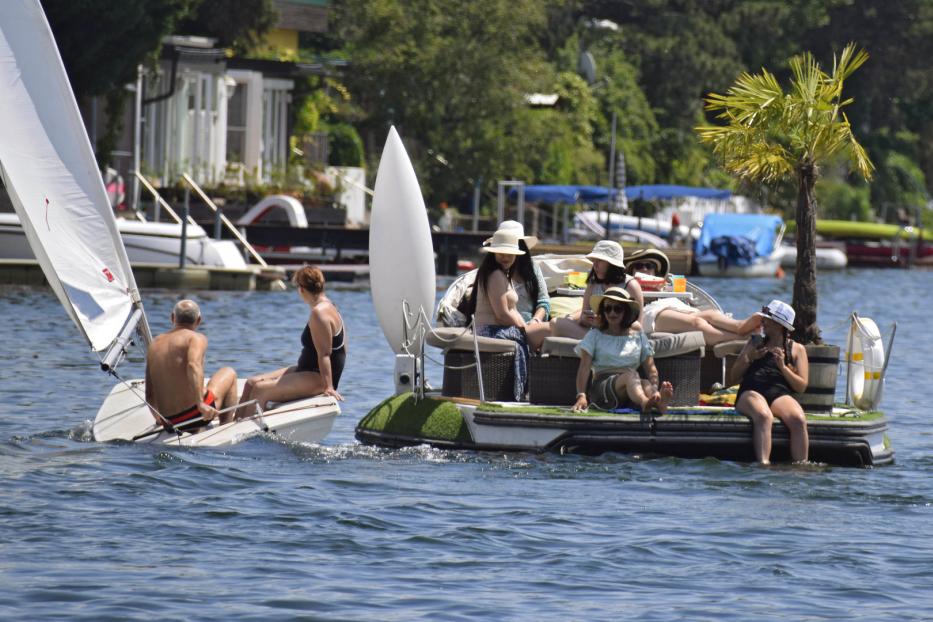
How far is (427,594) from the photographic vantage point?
9789mm

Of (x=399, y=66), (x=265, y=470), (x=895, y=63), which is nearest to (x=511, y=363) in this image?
(x=265, y=470)

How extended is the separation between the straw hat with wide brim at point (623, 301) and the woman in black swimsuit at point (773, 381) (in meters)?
0.89

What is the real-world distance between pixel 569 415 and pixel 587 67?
185ft

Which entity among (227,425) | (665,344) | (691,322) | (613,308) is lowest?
(227,425)

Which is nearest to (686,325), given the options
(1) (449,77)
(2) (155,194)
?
(2) (155,194)

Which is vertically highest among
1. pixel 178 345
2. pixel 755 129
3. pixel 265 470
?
pixel 755 129

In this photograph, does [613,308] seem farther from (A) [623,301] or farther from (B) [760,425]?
(B) [760,425]

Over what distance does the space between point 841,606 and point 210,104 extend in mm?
38175

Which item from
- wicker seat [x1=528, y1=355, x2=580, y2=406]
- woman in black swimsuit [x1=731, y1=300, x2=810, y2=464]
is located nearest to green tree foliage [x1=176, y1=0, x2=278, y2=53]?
wicker seat [x1=528, y1=355, x2=580, y2=406]

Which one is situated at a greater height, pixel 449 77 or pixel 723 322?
pixel 449 77

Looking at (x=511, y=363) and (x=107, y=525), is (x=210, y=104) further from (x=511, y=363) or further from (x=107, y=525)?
(x=107, y=525)

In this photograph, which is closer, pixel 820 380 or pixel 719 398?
pixel 820 380

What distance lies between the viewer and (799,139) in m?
16.4

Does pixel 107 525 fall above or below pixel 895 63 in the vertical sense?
below
